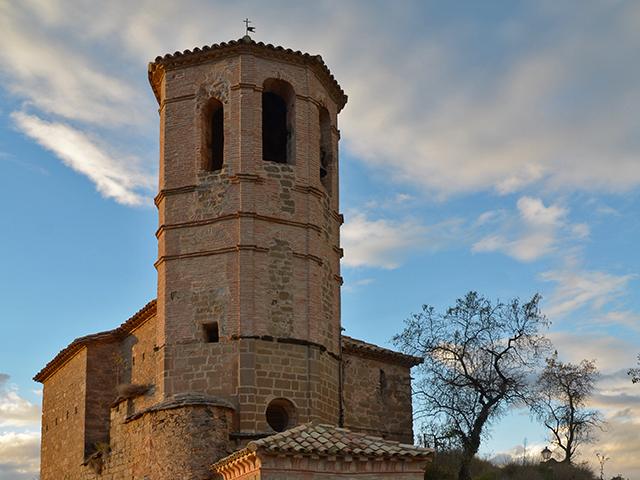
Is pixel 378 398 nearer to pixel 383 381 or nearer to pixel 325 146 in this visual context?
pixel 383 381

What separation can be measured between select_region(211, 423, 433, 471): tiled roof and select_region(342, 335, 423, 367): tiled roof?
7876mm

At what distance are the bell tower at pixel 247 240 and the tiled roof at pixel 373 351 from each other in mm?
3714

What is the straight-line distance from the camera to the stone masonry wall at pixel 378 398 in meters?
23.2

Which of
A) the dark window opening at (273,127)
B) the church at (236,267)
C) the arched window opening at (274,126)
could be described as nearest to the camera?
the church at (236,267)

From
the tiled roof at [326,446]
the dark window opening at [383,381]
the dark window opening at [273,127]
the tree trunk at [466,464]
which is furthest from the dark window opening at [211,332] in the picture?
the tree trunk at [466,464]

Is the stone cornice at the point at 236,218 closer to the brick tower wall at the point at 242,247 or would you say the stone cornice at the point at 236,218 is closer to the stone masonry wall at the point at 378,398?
the brick tower wall at the point at 242,247

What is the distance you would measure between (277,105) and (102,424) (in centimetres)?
926

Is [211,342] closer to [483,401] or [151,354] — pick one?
[151,354]

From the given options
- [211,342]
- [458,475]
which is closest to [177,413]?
[211,342]

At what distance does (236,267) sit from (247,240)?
0.56m

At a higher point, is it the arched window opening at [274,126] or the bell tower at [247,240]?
the arched window opening at [274,126]

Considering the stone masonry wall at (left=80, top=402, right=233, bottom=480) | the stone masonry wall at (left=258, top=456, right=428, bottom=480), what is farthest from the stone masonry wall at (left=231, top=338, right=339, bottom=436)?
the stone masonry wall at (left=258, top=456, right=428, bottom=480)

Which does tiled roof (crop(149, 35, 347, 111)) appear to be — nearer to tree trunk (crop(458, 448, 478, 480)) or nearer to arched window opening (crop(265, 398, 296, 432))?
arched window opening (crop(265, 398, 296, 432))

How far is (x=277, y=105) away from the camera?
67.0 ft
